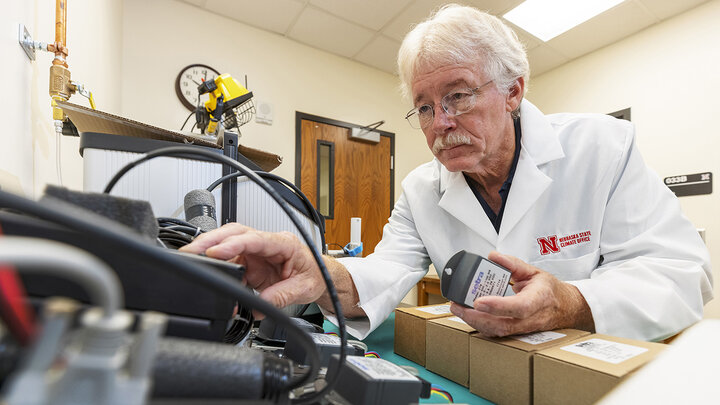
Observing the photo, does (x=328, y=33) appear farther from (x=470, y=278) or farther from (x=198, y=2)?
(x=470, y=278)

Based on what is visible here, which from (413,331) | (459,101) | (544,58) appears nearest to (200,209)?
(413,331)

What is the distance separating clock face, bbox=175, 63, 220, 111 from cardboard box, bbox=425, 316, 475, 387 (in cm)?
233

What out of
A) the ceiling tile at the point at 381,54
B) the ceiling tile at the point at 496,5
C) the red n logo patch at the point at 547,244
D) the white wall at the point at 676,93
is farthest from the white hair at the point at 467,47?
the white wall at the point at 676,93

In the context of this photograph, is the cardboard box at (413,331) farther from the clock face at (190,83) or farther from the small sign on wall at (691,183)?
the small sign on wall at (691,183)

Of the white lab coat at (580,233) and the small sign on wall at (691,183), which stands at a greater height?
the small sign on wall at (691,183)

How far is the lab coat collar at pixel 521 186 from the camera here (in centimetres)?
83

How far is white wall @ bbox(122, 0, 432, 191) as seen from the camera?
2248 millimetres

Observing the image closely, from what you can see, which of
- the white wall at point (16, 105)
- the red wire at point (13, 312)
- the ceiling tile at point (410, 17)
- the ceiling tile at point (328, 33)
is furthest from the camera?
the ceiling tile at point (328, 33)

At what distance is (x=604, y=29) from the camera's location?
2.60 m

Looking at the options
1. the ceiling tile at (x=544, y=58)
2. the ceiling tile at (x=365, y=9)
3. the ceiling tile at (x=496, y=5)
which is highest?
the ceiling tile at (x=365, y=9)

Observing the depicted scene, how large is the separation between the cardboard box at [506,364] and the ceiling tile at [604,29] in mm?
2902

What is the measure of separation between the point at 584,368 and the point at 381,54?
315 cm

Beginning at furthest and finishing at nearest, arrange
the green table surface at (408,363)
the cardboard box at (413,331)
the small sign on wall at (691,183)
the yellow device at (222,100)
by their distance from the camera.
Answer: the small sign on wall at (691,183), the yellow device at (222,100), the cardboard box at (413,331), the green table surface at (408,363)

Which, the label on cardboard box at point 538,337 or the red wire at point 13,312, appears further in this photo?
the label on cardboard box at point 538,337
